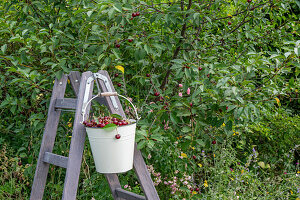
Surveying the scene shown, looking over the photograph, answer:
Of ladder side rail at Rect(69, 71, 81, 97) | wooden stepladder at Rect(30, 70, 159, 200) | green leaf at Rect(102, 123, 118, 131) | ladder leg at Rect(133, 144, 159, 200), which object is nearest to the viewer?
green leaf at Rect(102, 123, 118, 131)

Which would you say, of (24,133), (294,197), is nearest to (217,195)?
(294,197)

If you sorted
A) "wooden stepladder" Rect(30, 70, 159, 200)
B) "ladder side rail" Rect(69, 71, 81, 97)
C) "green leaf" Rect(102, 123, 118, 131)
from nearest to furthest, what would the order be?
"green leaf" Rect(102, 123, 118, 131)
"wooden stepladder" Rect(30, 70, 159, 200)
"ladder side rail" Rect(69, 71, 81, 97)

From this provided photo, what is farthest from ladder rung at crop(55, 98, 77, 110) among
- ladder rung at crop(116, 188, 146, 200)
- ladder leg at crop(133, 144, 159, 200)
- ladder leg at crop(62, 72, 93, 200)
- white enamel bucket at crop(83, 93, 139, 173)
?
ladder rung at crop(116, 188, 146, 200)

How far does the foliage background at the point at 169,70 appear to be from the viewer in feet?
6.38

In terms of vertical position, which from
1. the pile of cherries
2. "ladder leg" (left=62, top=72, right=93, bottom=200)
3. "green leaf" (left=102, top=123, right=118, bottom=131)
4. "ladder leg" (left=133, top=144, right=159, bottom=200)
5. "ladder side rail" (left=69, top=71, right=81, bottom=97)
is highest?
"ladder side rail" (left=69, top=71, right=81, bottom=97)

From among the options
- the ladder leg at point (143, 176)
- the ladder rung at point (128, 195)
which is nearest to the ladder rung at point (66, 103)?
the ladder leg at point (143, 176)

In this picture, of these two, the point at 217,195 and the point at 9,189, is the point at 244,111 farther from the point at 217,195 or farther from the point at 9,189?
the point at 9,189

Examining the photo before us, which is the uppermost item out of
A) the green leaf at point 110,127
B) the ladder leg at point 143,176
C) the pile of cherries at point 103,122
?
the green leaf at point 110,127

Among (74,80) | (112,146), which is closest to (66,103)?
(74,80)

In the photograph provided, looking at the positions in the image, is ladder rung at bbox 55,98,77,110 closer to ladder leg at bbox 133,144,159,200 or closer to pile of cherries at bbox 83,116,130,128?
pile of cherries at bbox 83,116,130,128

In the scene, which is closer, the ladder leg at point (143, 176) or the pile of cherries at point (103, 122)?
the pile of cherries at point (103, 122)

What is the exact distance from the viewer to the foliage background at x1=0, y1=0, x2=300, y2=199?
194 centimetres

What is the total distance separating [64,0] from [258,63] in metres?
1.53

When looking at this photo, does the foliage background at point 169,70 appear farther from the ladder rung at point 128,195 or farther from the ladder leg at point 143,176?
the ladder rung at point 128,195
